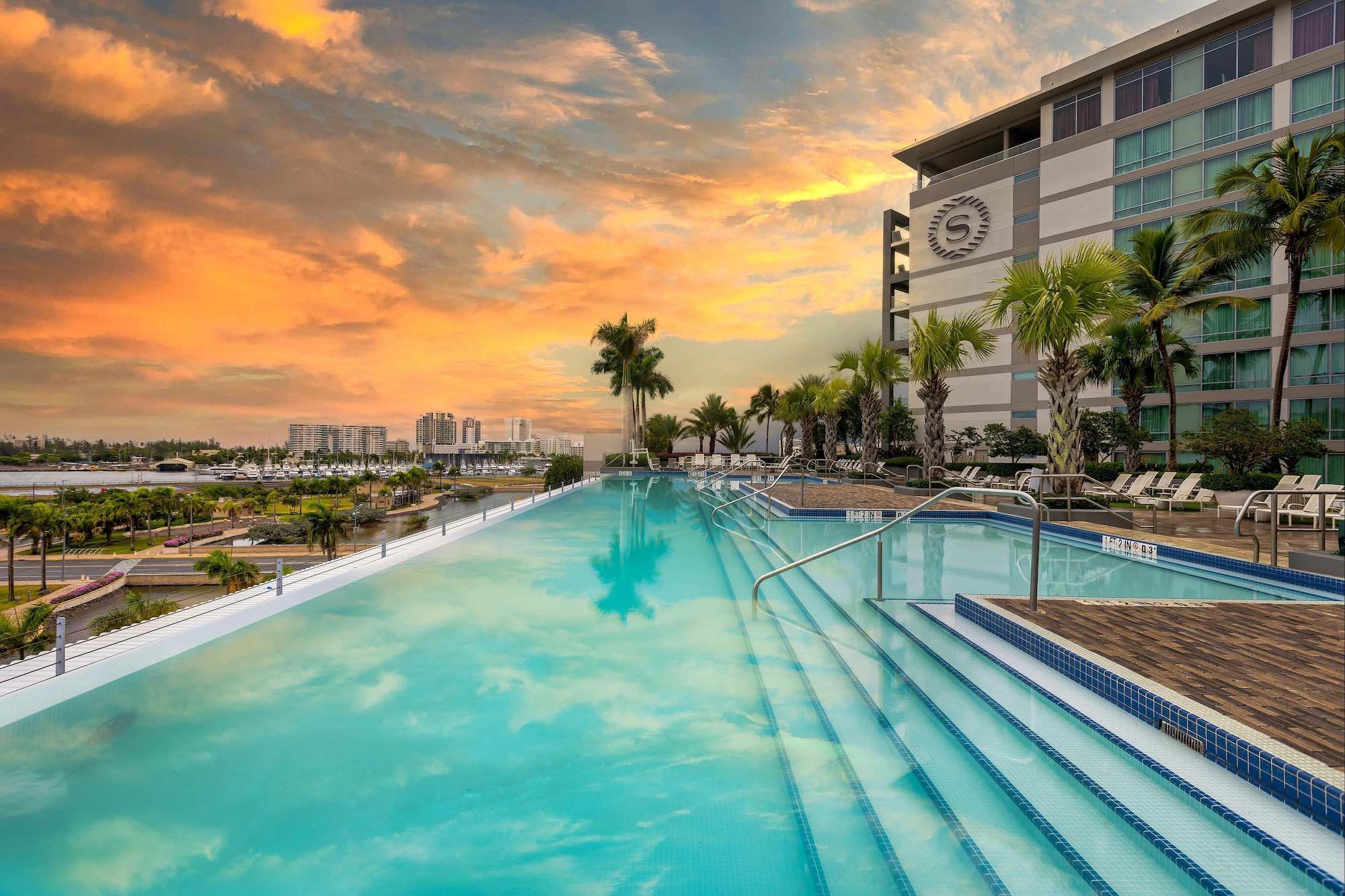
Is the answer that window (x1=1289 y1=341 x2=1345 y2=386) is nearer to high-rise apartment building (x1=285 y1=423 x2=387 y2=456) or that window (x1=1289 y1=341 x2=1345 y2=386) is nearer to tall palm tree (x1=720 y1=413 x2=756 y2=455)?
tall palm tree (x1=720 y1=413 x2=756 y2=455)

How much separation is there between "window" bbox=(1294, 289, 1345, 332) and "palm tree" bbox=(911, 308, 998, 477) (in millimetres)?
10392

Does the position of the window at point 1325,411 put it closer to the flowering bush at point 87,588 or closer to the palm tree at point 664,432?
the palm tree at point 664,432

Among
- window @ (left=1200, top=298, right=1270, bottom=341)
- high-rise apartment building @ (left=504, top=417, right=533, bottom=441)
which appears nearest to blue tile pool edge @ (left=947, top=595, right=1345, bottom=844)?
window @ (left=1200, top=298, right=1270, bottom=341)

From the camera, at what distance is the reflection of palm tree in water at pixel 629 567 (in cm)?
578

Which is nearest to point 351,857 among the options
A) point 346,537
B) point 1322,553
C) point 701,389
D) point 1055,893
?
point 1055,893

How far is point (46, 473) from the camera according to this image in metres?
46.8

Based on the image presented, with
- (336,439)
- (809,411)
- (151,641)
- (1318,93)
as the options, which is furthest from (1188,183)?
(336,439)

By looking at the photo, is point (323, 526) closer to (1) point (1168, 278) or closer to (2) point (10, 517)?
(2) point (10, 517)

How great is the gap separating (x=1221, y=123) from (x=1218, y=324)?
6.68 metres

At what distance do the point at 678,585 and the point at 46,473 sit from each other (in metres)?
62.9

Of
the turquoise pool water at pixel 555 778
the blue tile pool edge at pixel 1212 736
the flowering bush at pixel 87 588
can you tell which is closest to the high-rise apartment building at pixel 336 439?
the flowering bush at pixel 87 588

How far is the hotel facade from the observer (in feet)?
59.5

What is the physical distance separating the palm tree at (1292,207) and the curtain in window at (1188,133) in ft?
32.1

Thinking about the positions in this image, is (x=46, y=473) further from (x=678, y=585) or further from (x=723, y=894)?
(x=723, y=894)
